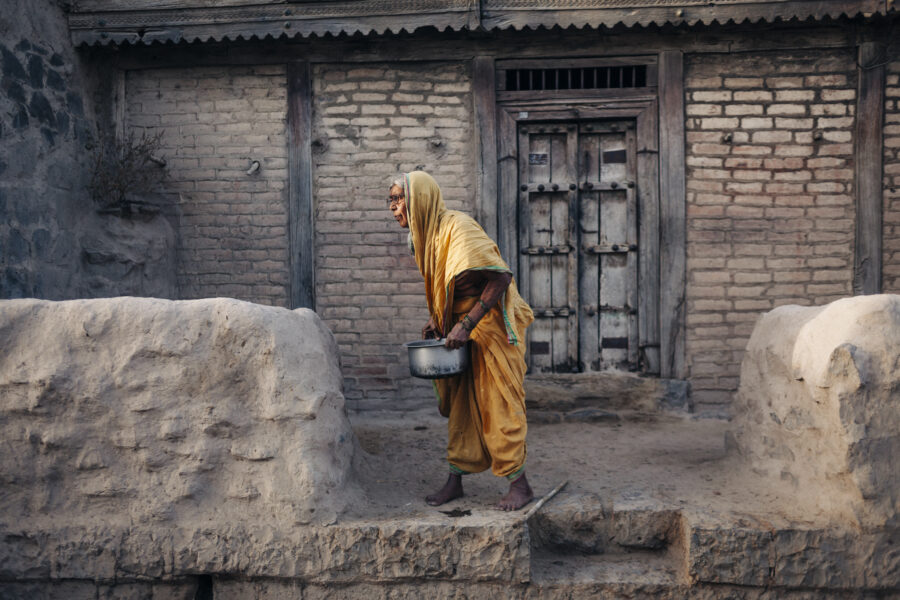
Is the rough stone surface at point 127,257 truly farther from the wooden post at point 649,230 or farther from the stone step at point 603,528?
the wooden post at point 649,230

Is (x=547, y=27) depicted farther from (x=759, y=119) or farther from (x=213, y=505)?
(x=213, y=505)

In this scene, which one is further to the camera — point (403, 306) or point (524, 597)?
point (403, 306)

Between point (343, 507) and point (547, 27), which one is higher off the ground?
point (547, 27)

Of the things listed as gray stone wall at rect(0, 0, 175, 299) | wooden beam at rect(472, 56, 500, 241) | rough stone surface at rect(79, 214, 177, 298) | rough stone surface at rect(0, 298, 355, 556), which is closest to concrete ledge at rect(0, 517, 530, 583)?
rough stone surface at rect(0, 298, 355, 556)

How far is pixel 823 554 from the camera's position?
120 inches

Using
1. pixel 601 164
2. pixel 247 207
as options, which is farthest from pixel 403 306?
pixel 601 164

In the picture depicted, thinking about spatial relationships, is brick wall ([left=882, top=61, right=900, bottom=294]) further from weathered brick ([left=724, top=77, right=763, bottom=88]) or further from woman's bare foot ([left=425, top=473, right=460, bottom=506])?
woman's bare foot ([left=425, top=473, right=460, bottom=506])

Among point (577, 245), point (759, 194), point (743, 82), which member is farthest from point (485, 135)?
point (759, 194)

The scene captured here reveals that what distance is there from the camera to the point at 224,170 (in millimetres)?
5613

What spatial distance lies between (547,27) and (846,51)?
246 cm

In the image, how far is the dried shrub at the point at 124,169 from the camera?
17.7 feet

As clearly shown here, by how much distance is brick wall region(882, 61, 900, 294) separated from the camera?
5273mm

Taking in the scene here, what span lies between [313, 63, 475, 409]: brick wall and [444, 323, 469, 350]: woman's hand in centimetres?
235

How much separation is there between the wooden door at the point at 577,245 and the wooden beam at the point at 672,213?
0.25 m
